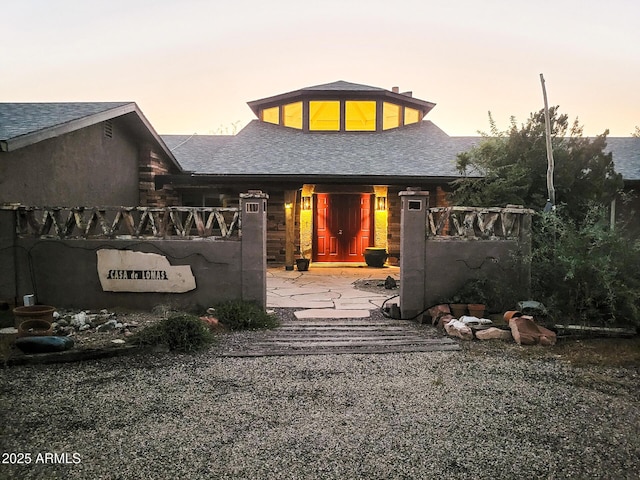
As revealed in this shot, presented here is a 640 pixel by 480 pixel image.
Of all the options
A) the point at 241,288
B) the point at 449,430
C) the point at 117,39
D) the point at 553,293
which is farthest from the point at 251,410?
the point at 117,39

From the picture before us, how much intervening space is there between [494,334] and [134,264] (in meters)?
5.37

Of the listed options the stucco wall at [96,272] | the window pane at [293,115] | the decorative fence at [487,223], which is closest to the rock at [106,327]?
the stucco wall at [96,272]

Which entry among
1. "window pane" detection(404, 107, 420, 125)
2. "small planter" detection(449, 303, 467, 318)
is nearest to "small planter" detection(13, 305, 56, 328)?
"small planter" detection(449, 303, 467, 318)

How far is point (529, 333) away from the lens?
19.7 feet

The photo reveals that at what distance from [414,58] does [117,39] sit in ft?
34.4

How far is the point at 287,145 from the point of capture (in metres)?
14.7

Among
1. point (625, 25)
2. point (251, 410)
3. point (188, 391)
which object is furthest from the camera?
point (625, 25)

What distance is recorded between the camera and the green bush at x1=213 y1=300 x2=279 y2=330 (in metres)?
6.74

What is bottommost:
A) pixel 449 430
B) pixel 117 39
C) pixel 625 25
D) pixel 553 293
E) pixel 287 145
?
pixel 449 430

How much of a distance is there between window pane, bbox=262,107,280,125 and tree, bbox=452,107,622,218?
327 inches

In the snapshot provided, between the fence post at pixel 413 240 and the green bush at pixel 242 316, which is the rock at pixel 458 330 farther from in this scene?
the green bush at pixel 242 316

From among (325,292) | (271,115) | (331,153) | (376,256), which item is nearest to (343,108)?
(331,153)

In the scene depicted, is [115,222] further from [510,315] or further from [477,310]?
[510,315]

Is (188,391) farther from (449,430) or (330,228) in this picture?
(330,228)
